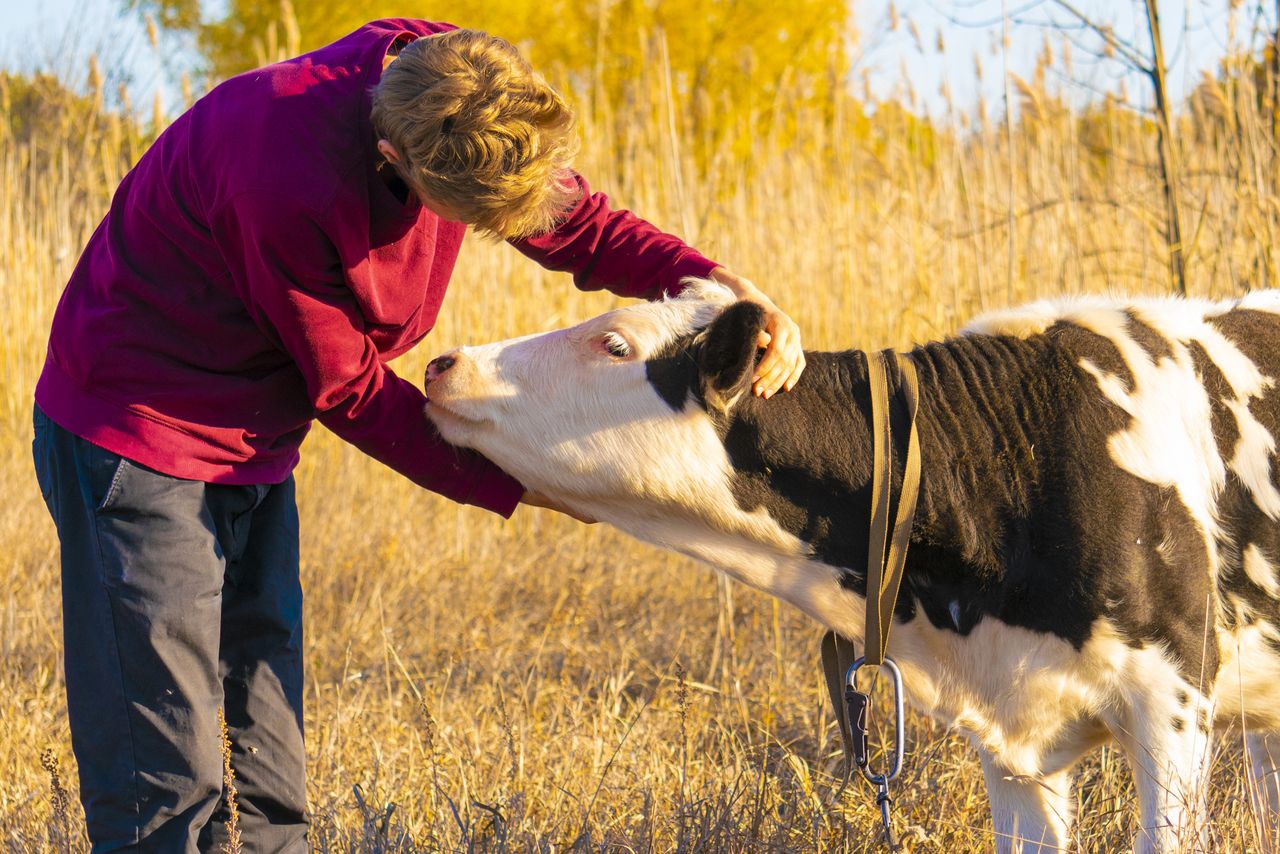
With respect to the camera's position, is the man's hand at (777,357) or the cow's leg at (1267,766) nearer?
the man's hand at (777,357)

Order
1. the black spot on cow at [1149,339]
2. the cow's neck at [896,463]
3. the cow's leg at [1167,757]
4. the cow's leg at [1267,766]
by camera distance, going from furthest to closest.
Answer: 1. the cow's leg at [1267,766]
2. the black spot on cow at [1149,339]
3. the cow's neck at [896,463]
4. the cow's leg at [1167,757]

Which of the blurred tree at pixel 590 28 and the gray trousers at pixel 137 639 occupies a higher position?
the blurred tree at pixel 590 28

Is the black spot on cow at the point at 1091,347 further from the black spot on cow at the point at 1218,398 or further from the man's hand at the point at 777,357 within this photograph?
the man's hand at the point at 777,357

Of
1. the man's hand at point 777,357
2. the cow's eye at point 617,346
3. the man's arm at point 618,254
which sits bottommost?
the cow's eye at point 617,346

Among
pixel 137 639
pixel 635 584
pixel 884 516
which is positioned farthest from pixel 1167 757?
pixel 635 584

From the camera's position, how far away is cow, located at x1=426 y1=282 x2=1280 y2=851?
2.29 meters

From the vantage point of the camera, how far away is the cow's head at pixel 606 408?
2.44m

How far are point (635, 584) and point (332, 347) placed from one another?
2.99m

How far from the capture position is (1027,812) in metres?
2.64

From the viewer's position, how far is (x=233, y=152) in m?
2.17

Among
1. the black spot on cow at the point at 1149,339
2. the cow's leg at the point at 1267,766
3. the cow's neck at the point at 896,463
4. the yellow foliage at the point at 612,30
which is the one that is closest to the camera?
the cow's neck at the point at 896,463

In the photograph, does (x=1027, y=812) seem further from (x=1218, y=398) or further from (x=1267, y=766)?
(x=1218, y=398)

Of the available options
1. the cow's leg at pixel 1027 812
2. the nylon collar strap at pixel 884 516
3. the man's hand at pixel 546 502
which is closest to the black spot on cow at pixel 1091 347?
the nylon collar strap at pixel 884 516

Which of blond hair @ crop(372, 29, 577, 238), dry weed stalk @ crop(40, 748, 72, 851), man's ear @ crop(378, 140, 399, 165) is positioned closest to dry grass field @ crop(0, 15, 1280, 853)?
dry weed stalk @ crop(40, 748, 72, 851)
